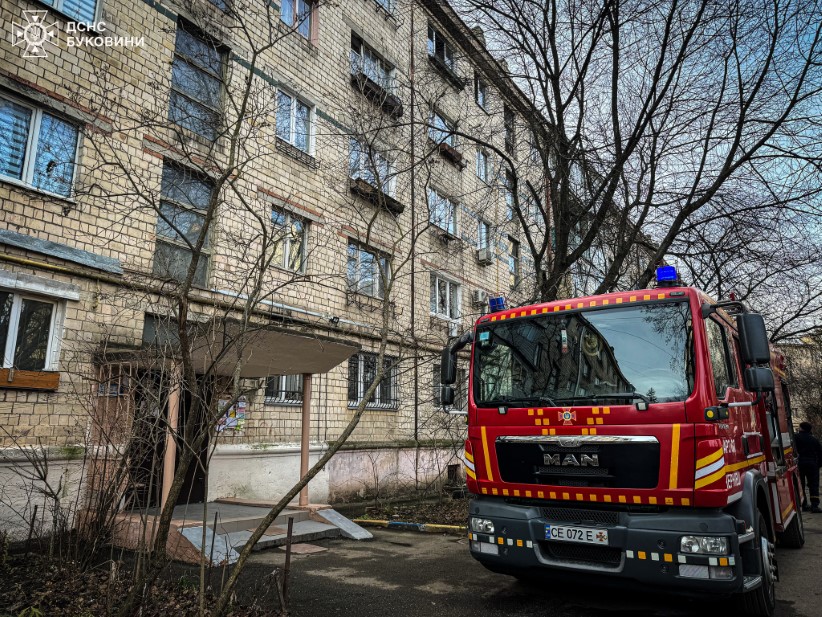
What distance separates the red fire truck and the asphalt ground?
0.38 m

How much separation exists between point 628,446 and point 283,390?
27.0 ft

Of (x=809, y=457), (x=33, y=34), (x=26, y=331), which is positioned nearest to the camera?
(x=26, y=331)

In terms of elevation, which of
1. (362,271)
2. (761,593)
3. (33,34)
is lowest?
(761,593)

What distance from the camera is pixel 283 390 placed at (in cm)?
1155

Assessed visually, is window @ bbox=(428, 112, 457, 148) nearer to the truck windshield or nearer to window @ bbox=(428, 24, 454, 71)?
window @ bbox=(428, 24, 454, 71)

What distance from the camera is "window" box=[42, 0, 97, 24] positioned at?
8.73m

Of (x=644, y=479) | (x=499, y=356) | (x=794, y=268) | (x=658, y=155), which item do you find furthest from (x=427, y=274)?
(x=644, y=479)

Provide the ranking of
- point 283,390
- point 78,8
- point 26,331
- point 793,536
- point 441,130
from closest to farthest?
point 26,331 → point 793,536 → point 78,8 → point 441,130 → point 283,390

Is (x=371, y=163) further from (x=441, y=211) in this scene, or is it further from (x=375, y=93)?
(x=441, y=211)

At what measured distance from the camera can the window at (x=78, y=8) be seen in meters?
8.73

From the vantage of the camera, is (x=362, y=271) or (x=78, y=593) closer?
(x=78, y=593)

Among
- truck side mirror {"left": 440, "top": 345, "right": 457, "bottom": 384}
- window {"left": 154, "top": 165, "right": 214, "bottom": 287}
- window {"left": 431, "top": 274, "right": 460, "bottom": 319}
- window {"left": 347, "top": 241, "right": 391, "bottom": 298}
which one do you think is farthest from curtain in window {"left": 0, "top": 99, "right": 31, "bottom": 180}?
window {"left": 431, "top": 274, "right": 460, "bottom": 319}

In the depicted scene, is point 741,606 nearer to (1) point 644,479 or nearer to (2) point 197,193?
(1) point 644,479

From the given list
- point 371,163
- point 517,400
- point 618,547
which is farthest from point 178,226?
point 618,547
